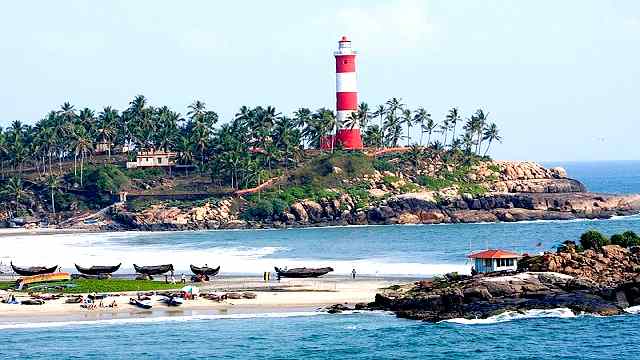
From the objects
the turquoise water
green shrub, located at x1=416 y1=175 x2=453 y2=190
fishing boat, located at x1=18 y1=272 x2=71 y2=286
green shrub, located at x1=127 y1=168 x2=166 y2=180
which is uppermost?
green shrub, located at x1=127 y1=168 x2=166 y2=180

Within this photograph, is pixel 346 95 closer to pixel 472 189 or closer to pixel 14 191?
pixel 472 189

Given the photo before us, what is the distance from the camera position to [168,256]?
10750cm

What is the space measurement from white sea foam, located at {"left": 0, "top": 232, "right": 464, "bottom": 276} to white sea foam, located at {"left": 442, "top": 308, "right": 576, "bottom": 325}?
19.2 meters

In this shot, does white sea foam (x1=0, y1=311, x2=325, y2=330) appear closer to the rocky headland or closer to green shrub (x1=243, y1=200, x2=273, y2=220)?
the rocky headland

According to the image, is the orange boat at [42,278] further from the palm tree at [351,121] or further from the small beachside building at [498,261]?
the palm tree at [351,121]

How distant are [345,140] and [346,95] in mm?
10264

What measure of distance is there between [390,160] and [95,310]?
92364 mm

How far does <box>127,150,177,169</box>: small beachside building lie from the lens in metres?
163

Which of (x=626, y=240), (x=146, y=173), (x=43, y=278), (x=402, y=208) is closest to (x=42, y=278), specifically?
(x=43, y=278)

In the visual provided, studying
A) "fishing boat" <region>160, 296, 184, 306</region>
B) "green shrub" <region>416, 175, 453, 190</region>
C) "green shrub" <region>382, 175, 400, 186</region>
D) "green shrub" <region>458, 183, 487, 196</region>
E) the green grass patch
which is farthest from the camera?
"green shrub" <region>382, 175, 400, 186</region>

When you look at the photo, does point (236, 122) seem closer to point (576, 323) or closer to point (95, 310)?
point (95, 310)

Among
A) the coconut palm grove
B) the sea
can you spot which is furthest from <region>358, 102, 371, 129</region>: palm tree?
the sea

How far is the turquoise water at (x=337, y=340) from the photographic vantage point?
59688 millimetres

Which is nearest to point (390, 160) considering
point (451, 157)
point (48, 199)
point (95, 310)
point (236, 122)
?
point (451, 157)
